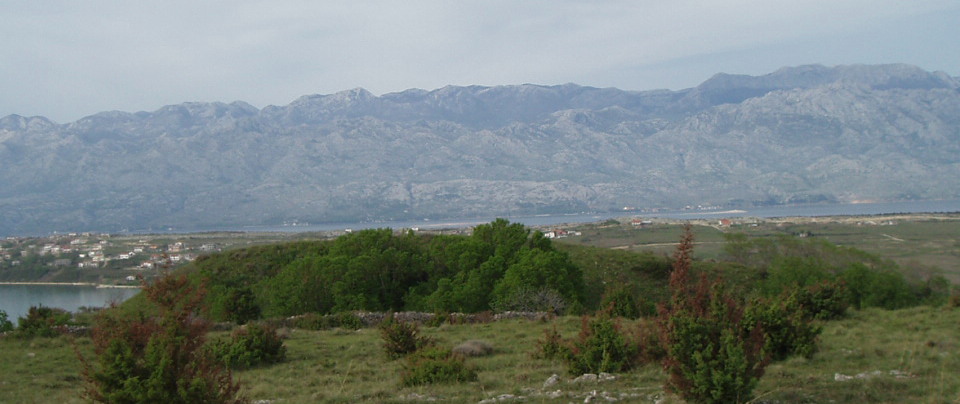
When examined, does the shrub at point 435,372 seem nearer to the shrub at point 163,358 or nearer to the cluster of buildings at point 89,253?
the shrub at point 163,358

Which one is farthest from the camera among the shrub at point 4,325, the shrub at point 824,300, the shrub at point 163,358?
the shrub at point 4,325

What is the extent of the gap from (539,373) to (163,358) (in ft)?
21.7

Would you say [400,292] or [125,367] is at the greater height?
[125,367]

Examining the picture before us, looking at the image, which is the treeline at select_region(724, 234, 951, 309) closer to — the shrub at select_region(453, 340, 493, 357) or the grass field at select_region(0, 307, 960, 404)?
the grass field at select_region(0, 307, 960, 404)

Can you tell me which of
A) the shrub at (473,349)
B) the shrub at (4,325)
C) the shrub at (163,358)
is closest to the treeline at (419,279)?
the shrub at (4,325)

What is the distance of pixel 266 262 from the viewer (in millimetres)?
43531

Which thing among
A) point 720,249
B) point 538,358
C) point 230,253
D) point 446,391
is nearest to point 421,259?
point 230,253

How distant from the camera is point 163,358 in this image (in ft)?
21.8

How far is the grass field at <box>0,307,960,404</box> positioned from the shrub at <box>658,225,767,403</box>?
0.76 m

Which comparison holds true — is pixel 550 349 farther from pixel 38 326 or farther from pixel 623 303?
pixel 38 326

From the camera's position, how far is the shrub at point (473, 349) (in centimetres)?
1432

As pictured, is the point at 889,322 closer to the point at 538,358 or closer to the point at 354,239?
the point at 538,358

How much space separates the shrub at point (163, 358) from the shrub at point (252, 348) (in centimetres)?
738

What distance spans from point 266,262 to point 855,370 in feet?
130
